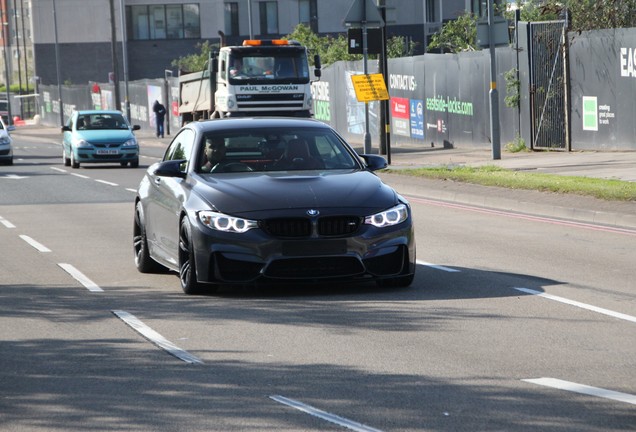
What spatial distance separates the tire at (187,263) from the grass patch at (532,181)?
28.8 ft

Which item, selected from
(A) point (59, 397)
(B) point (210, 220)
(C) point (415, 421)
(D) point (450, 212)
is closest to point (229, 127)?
(B) point (210, 220)

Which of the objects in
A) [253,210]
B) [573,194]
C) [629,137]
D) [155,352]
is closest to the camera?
[155,352]

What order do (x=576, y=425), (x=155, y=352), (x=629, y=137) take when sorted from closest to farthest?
(x=576, y=425), (x=155, y=352), (x=629, y=137)

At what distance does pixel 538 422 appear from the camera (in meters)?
6.61

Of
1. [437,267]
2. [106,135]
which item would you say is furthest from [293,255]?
[106,135]

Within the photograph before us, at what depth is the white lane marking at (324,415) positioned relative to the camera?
657 cm

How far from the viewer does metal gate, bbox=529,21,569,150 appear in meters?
31.2

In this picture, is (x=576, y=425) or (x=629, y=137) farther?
(x=629, y=137)

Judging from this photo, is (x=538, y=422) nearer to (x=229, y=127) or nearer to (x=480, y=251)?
(x=229, y=127)

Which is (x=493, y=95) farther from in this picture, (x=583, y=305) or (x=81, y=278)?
(x=583, y=305)

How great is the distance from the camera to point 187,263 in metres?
11.7

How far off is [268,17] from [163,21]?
7595mm

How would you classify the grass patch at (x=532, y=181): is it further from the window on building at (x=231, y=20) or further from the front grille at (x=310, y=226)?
the window on building at (x=231, y=20)

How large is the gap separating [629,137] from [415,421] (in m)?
22.8
